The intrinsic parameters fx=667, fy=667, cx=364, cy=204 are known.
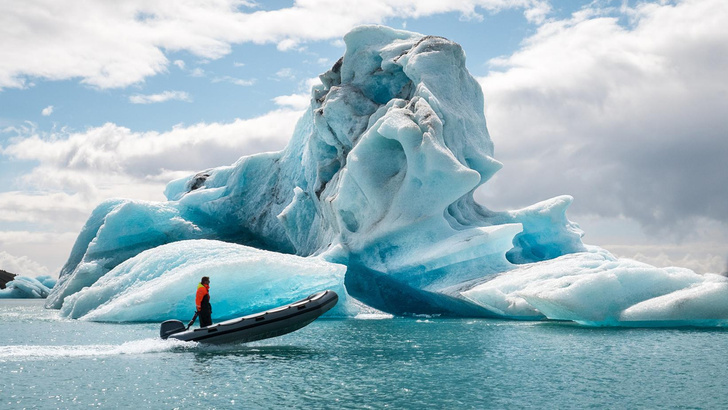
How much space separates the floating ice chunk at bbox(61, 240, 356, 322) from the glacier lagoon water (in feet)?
5.54

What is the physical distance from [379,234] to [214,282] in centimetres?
584

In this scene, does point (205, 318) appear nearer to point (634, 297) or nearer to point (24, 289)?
point (634, 297)

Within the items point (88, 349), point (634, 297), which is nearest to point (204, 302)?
point (88, 349)

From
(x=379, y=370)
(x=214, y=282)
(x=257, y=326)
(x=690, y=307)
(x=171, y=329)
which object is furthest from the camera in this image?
(x=214, y=282)

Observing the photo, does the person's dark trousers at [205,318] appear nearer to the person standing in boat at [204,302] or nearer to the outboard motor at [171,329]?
the person standing in boat at [204,302]

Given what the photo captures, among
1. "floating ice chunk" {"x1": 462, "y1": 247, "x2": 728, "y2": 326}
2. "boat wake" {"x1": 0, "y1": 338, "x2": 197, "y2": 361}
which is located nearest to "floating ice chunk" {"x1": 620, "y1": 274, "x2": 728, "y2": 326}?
"floating ice chunk" {"x1": 462, "y1": 247, "x2": 728, "y2": 326}

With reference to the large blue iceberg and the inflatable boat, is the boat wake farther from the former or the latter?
the large blue iceberg

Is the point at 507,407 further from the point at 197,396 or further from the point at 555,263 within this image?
the point at 555,263

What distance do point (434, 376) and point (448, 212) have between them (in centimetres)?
1235

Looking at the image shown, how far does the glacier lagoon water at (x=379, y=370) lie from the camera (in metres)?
7.48

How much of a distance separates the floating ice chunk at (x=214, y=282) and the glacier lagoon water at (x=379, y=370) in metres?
1.69

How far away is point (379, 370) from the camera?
933 cm

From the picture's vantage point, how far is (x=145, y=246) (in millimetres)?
24812

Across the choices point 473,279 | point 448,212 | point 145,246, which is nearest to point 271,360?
point 473,279
